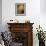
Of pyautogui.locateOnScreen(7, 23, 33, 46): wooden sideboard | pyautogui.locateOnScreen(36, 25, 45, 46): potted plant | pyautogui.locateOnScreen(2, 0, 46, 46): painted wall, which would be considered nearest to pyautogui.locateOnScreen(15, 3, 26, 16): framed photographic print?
pyautogui.locateOnScreen(2, 0, 46, 46): painted wall

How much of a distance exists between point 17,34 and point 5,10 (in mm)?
1114

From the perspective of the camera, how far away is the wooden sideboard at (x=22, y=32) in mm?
5857

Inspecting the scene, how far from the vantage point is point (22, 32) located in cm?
595

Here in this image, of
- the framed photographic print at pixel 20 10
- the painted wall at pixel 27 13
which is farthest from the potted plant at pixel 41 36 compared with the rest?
the framed photographic print at pixel 20 10

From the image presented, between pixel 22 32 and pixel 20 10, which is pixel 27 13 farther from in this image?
pixel 22 32

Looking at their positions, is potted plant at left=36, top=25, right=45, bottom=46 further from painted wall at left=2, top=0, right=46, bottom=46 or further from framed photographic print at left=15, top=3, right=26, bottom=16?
framed photographic print at left=15, top=3, right=26, bottom=16

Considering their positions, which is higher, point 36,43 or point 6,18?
point 6,18

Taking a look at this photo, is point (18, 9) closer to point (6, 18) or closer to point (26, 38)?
point (6, 18)

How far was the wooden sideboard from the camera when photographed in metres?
5.86

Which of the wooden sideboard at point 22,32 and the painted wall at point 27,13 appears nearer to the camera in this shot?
the wooden sideboard at point 22,32

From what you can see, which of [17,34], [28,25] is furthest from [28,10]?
[17,34]

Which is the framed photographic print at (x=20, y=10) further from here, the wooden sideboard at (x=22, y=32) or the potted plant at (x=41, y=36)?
the potted plant at (x=41, y=36)

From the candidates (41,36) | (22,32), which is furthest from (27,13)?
(41,36)

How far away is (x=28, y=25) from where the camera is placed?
19.2ft
